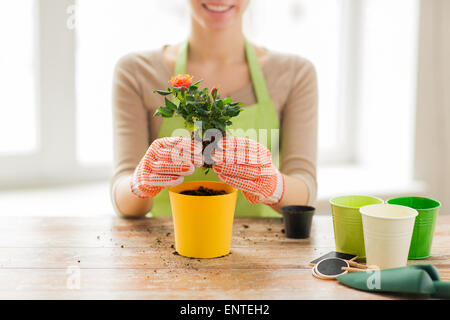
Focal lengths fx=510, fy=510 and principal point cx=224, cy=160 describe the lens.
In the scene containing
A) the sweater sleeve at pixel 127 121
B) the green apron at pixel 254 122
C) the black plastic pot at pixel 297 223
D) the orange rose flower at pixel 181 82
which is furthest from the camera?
the green apron at pixel 254 122

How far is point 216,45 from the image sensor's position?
1.63 m

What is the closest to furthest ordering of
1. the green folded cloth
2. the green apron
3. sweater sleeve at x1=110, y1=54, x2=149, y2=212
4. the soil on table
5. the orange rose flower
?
the green folded cloth < the orange rose flower < the soil on table < sweater sleeve at x1=110, y1=54, x2=149, y2=212 < the green apron

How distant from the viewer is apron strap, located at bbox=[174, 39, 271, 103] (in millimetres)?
1598

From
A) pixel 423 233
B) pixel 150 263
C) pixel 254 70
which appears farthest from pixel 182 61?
pixel 423 233

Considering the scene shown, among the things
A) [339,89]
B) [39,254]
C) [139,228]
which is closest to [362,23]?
[339,89]

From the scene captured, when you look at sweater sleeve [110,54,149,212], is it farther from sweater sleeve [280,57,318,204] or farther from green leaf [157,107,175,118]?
green leaf [157,107,175,118]

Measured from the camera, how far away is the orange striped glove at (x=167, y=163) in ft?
3.16

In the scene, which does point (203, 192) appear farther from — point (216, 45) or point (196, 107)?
point (216, 45)

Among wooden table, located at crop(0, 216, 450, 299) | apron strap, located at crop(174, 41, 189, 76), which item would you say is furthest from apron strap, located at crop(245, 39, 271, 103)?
wooden table, located at crop(0, 216, 450, 299)

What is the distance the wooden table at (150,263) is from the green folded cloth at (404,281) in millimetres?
15

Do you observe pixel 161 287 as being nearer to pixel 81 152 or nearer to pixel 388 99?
pixel 81 152

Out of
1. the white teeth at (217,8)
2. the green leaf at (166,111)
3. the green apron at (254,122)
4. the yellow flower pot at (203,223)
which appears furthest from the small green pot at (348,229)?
the white teeth at (217,8)

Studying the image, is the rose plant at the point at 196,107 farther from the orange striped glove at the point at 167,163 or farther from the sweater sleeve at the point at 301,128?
the sweater sleeve at the point at 301,128

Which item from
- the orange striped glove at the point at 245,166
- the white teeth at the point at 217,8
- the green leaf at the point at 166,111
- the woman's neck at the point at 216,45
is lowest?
the orange striped glove at the point at 245,166
